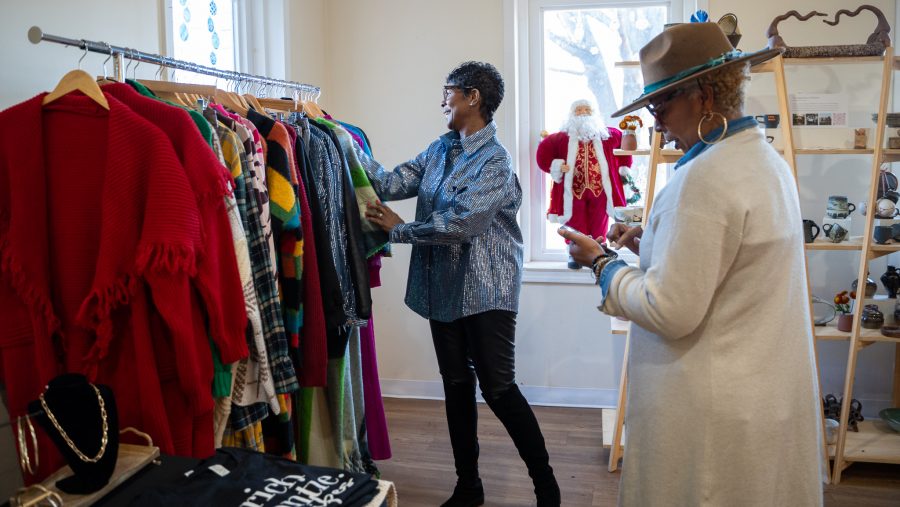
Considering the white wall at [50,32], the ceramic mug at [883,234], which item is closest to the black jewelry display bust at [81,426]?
the white wall at [50,32]

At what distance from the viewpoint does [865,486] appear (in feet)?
8.98

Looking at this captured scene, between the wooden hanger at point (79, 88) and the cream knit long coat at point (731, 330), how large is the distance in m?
1.08

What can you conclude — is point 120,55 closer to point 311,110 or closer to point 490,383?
point 311,110

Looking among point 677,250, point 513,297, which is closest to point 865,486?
point 513,297

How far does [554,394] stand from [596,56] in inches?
65.0

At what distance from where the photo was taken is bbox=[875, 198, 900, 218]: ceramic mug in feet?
8.94

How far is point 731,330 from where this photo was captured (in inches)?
49.7

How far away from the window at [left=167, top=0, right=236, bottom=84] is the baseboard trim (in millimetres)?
1769

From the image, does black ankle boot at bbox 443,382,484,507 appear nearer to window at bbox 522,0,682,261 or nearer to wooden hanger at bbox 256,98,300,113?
wooden hanger at bbox 256,98,300,113

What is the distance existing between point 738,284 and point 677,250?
126 millimetres

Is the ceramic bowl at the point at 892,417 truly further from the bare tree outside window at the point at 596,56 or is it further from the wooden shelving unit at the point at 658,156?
the bare tree outside window at the point at 596,56

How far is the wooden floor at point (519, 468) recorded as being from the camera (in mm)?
2639

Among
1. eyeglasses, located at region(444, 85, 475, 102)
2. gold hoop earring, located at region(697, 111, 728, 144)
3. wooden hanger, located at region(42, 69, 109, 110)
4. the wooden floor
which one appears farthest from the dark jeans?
wooden hanger, located at region(42, 69, 109, 110)

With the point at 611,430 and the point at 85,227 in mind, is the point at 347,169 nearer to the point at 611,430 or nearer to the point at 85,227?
the point at 85,227
